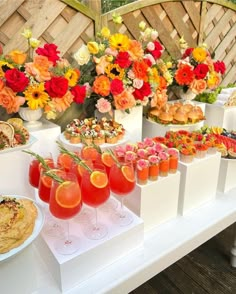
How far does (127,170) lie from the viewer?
0.76 m

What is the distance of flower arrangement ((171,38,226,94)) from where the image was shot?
152cm

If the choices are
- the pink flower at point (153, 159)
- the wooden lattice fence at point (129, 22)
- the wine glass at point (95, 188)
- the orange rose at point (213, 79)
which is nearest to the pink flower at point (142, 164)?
the pink flower at point (153, 159)

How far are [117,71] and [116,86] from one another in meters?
0.08

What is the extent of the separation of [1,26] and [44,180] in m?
0.81

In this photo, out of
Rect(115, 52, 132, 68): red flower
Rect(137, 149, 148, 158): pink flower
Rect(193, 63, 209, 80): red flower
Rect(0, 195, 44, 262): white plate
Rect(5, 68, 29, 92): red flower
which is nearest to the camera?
Rect(0, 195, 44, 262): white plate

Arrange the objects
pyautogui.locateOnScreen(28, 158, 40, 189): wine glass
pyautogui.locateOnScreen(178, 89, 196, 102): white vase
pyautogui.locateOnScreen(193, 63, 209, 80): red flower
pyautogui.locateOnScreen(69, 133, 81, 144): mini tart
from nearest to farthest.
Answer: pyautogui.locateOnScreen(28, 158, 40, 189): wine glass, pyautogui.locateOnScreen(69, 133, 81, 144): mini tart, pyautogui.locateOnScreen(193, 63, 209, 80): red flower, pyautogui.locateOnScreen(178, 89, 196, 102): white vase

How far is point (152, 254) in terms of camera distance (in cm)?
79

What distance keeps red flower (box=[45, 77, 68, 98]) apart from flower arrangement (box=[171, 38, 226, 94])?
72 centimetres

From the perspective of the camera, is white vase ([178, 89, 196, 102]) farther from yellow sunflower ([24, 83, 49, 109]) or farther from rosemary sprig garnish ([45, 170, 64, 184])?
rosemary sprig garnish ([45, 170, 64, 184])

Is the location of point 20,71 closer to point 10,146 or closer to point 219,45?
point 10,146

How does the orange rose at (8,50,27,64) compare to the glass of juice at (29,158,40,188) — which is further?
the orange rose at (8,50,27,64)

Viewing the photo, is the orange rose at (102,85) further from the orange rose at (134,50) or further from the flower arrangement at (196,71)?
the flower arrangement at (196,71)

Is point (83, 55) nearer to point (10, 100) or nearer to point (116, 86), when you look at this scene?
point (116, 86)

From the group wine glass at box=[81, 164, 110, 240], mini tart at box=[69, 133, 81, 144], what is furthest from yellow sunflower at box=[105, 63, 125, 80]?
wine glass at box=[81, 164, 110, 240]
